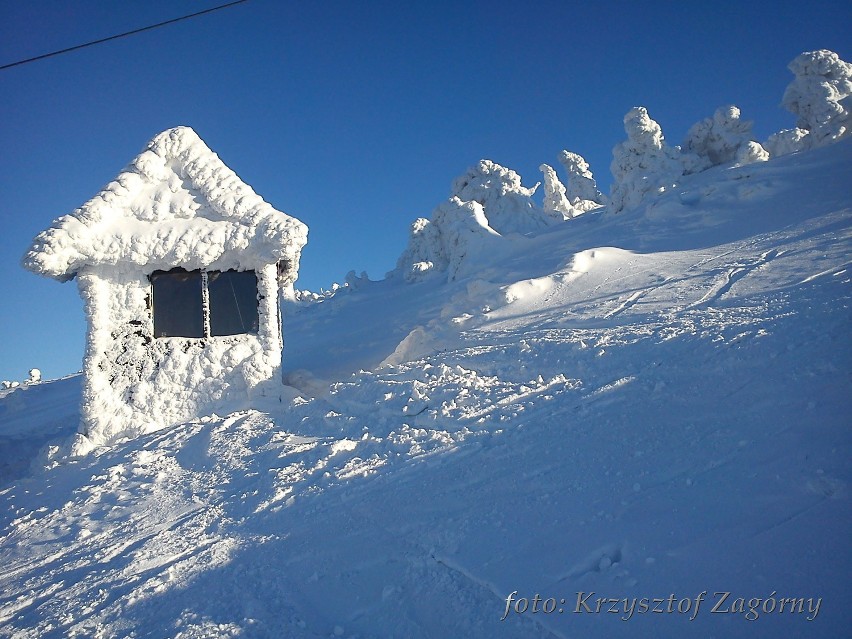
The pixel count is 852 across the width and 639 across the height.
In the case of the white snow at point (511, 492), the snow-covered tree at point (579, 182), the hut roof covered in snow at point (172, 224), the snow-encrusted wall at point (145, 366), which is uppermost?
the snow-covered tree at point (579, 182)

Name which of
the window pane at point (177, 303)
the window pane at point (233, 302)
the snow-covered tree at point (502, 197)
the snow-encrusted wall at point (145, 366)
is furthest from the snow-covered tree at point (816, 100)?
the window pane at point (177, 303)

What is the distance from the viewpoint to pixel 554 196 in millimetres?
38625

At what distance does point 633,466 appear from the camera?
4.45 meters

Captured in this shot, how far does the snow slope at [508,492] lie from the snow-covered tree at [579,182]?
34.5 metres

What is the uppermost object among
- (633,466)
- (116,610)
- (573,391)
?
(573,391)

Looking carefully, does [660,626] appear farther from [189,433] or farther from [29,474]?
[29,474]

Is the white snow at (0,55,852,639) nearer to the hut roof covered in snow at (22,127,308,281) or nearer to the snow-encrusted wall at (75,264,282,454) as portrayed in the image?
the snow-encrusted wall at (75,264,282,454)

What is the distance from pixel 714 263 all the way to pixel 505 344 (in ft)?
17.6

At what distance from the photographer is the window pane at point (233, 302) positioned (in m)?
8.77

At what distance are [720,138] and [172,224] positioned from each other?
99.2 feet

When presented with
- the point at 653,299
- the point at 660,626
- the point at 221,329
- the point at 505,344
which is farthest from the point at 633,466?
the point at 221,329

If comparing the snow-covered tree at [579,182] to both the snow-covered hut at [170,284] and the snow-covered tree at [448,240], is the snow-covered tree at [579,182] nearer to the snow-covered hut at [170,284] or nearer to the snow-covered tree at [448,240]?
the snow-covered tree at [448,240]

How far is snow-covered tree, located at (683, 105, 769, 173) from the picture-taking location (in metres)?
28.0

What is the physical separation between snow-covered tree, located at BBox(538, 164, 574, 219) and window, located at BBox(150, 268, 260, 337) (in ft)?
105
